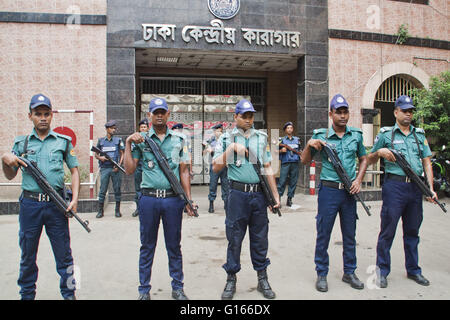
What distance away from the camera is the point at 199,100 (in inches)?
483

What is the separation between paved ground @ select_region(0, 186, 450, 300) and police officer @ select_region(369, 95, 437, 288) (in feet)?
0.80

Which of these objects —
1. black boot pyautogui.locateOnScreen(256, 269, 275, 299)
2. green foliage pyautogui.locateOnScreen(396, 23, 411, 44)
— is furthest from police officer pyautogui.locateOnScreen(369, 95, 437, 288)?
green foliage pyautogui.locateOnScreen(396, 23, 411, 44)

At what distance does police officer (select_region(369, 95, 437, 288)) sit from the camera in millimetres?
4082

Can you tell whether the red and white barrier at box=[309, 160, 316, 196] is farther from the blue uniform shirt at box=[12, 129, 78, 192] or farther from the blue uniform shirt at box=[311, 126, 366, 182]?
the blue uniform shirt at box=[12, 129, 78, 192]

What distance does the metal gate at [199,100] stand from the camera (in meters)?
12.1

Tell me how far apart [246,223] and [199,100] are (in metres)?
8.92

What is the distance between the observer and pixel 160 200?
353 cm

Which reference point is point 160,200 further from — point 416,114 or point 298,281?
point 416,114

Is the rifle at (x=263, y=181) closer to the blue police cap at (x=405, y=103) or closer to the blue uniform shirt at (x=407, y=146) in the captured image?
the blue uniform shirt at (x=407, y=146)

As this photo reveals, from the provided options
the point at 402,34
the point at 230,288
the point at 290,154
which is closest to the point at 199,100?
the point at 290,154

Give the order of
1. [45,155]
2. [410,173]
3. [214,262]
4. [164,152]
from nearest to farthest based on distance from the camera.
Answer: [45,155] → [164,152] → [410,173] → [214,262]

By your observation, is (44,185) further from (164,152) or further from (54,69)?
(54,69)

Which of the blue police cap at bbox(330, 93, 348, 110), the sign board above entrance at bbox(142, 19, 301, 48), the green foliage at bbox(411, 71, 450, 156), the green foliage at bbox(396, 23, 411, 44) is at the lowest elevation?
the blue police cap at bbox(330, 93, 348, 110)
